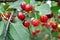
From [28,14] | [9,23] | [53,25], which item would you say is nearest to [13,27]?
[9,23]

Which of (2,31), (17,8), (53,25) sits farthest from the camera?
(53,25)

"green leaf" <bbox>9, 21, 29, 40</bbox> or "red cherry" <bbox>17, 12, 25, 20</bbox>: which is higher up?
"red cherry" <bbox>17, 12, 25, 20</bbox>

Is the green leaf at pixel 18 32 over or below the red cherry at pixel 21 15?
below

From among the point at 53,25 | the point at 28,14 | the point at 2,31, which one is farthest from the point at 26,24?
the point at 53,25

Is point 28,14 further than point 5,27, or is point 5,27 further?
point 28,14

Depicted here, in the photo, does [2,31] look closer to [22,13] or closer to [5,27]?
[5,27]

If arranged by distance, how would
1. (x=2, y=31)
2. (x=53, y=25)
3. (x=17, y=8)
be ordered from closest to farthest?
(x=2, y=31), (x=17, y=8), (x=53, y=25)

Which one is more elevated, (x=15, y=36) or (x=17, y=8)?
(x=17, y=8)
